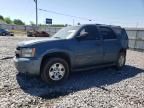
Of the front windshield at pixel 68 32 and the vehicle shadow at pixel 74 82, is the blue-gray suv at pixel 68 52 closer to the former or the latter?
the front windshield at pixel 68 32

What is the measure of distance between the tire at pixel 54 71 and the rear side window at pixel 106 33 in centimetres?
210

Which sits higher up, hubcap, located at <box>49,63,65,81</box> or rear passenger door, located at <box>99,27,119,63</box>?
rear passenger door, located at <box>99,27,119,63</box>

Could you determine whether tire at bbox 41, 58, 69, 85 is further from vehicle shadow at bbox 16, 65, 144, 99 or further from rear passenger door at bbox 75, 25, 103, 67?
rear passenger door at bbox 75, 25, 103, 67

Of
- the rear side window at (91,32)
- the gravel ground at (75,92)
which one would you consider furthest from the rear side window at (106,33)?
the gravel ground at (75,92)

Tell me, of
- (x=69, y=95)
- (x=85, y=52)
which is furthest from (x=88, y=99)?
(x=85, y=52)

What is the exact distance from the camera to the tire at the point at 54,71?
5572mm

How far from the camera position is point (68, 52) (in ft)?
19.2

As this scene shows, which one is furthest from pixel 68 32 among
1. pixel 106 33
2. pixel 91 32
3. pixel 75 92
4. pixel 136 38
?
pixel 136 38

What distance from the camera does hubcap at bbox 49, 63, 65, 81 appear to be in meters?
5.68

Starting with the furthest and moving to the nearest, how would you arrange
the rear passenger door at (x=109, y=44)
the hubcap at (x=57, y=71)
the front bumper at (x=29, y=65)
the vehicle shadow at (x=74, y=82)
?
the rear passenger door at (x=109, y=44) → the hubcap at (x=57, y=71) → the front bumper at (x=29, y=65) → the vehicle shadow at (x=74, y=82)

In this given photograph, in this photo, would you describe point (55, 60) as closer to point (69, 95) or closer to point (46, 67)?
point (46, 67)

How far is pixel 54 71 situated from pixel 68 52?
28.0 inches

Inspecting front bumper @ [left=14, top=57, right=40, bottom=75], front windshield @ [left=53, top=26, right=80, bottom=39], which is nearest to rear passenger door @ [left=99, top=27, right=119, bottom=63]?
front windshield @ [left=53, top=26, right=80, bottom=39]

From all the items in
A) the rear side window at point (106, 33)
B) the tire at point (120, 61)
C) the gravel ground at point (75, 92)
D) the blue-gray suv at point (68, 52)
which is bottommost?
the gravel ground at point (75, 92)
